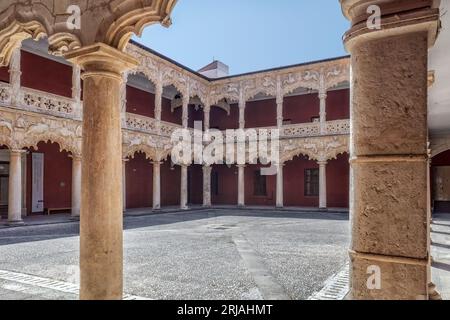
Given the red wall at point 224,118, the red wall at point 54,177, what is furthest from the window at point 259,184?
the red wall at point 54,177

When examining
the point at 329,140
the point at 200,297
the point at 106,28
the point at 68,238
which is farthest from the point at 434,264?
the point at 329,140

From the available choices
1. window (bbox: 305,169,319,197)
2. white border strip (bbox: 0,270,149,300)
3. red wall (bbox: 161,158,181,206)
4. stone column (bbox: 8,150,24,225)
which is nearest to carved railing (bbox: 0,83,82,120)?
stone column (bbox: 8,150,24,225)

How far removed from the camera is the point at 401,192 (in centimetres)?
176

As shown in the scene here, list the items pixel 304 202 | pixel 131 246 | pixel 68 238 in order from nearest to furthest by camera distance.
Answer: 1. pixel 131 246
2. pixel 68 238
3. pixel 304 202

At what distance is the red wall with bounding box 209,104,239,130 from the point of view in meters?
23.5

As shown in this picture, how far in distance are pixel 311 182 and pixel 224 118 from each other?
24.6ft

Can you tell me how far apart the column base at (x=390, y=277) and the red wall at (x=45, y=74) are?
1571cm

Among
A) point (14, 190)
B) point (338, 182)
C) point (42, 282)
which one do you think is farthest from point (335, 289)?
point (338, 182)

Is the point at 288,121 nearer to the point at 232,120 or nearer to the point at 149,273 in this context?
the point at 232,120

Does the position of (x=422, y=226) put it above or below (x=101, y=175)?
below

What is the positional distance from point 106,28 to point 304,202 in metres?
19.5

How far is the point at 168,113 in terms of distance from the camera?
73.6 feet

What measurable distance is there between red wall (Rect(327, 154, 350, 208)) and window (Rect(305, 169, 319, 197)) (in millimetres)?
740

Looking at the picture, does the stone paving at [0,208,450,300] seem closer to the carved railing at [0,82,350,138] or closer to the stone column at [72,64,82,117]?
the carved railing at [0,82,350,138]
